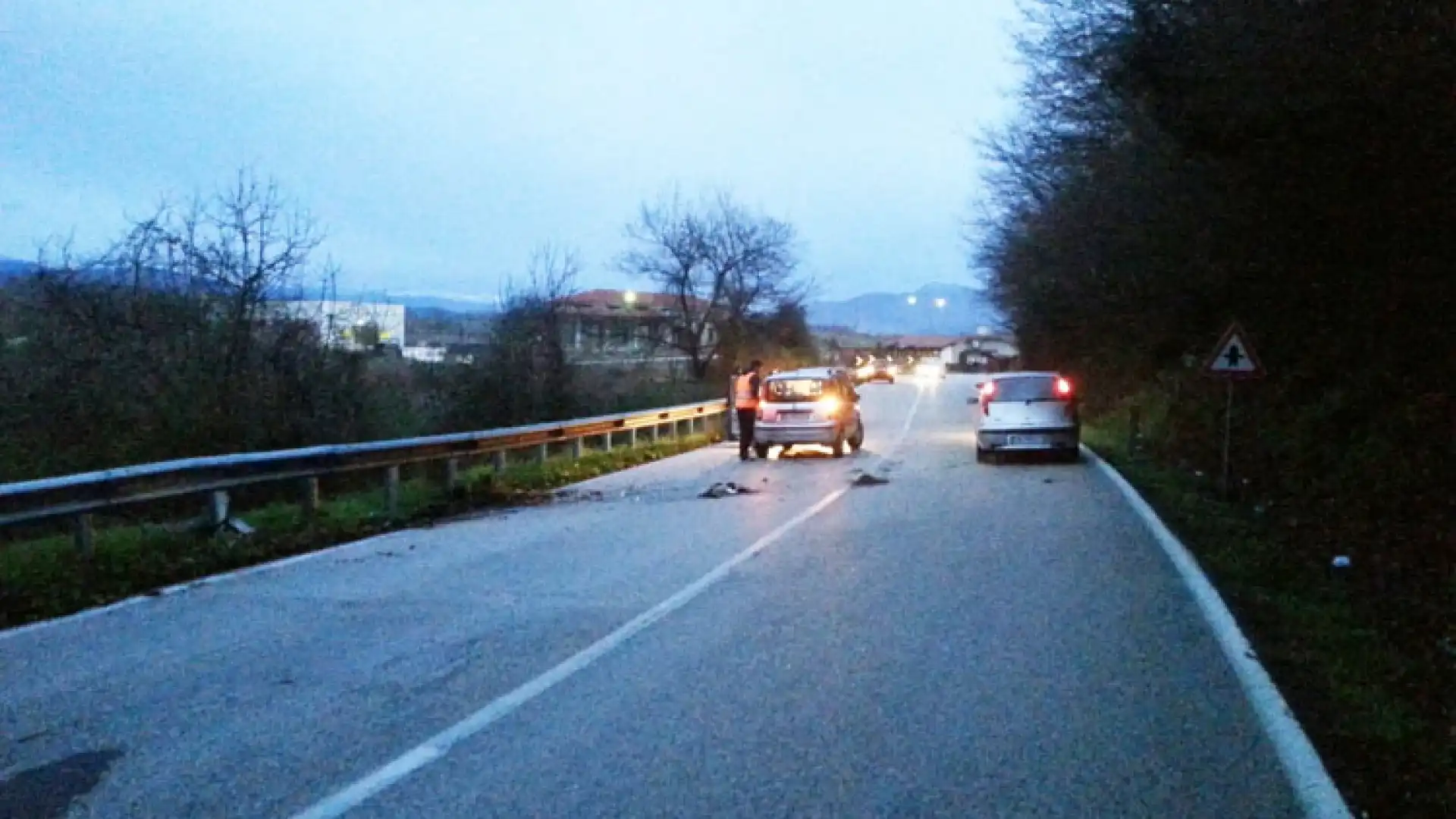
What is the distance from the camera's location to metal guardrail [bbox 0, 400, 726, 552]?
39.3 ft

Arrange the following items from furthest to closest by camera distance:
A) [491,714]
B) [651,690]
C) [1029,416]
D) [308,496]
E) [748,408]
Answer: [748,408] < [1029,416] < [308,496] < [651,690] < [491,714]

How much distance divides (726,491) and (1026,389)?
7.22m

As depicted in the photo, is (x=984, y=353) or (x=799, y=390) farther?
(x=984, y=353)

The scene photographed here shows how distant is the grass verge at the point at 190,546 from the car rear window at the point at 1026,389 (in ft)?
28.6

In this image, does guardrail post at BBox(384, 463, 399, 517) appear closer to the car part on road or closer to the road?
the road

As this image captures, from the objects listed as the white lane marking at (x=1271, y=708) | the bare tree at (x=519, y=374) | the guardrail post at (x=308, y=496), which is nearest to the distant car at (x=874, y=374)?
the bare tree at (x=519, y=374)

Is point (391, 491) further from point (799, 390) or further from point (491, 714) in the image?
point (799, 390)

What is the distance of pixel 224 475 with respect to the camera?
1445 centimetres

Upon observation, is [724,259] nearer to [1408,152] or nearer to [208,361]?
[208,361]

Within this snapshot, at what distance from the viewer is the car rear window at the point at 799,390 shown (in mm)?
27672

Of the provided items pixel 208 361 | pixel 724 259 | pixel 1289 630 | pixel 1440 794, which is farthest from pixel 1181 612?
pixel 724 259

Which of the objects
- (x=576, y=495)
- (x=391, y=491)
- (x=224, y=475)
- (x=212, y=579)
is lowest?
(x=576, y=495)

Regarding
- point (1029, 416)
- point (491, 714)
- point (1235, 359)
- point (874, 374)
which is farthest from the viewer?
point (874, 374)

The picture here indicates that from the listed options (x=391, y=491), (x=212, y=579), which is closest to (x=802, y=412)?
(x=391, y=491)
